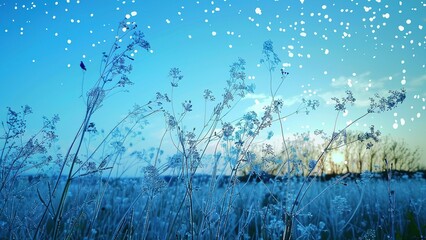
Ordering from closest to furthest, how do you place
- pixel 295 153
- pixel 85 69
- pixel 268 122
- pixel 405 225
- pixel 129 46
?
1. pixel 85 69
2. pixel 129 46
3. pixel 268 122
4. pixel 405 225
5. pixel 295 153


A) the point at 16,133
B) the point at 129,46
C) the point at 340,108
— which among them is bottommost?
the point at 16,133

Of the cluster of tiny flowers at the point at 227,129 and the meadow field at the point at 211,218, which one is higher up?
the cluster of tiny flowers at the point at 227,129

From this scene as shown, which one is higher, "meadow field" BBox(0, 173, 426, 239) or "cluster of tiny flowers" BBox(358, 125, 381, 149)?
"cluster of tiny flowers" BBox(358, 125, 381, 149)

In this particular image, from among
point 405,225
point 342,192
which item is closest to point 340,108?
point 405,225

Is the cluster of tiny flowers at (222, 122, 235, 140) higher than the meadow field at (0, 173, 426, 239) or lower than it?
higher

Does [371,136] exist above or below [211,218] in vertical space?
above

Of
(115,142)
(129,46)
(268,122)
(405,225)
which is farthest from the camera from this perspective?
(405,225)

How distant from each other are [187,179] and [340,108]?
1.25 metres

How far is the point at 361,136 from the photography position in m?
2.19

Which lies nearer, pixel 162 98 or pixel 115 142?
pixel 162 98

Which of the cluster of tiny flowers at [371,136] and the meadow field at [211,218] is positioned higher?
the cluster of tiny flowers at [371,136]

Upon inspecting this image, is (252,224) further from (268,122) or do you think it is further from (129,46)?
(129,46)

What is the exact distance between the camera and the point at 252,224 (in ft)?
18.4

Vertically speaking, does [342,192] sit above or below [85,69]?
below
